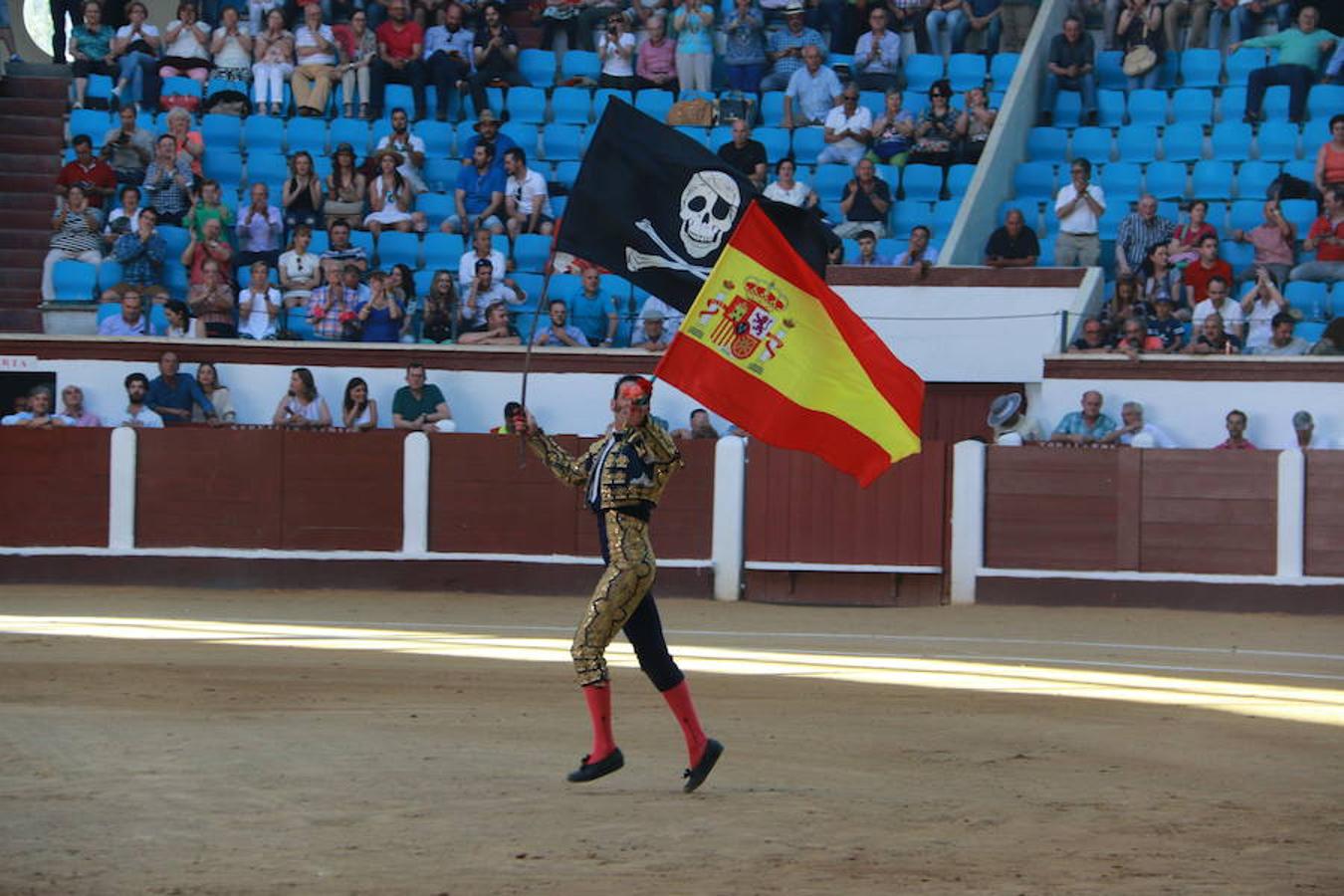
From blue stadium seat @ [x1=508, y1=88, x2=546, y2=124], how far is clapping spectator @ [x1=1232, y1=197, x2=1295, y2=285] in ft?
21.9

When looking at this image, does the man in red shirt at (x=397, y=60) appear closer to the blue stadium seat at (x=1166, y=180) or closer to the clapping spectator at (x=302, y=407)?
the clapping spectator at (x=302, y=407)

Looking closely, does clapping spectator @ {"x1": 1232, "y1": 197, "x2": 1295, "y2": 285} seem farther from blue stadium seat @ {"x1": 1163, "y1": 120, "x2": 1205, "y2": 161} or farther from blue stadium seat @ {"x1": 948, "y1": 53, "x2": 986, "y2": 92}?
blue stadium seat @ {"x1": 948, "y1": 53, "x2": 986, "y2": 92}

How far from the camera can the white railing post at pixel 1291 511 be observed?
14.6m

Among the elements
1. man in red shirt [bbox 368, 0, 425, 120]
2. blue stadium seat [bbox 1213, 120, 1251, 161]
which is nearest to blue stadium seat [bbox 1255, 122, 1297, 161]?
blue stadium seat [bbox 1213, 120, 1251, 161]

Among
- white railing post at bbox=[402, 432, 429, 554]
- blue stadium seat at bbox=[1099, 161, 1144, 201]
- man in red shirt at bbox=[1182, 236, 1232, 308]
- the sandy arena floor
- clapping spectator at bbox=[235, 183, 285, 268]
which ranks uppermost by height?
blue stadium seat at bbox=[1099, 161, 1144, 201]

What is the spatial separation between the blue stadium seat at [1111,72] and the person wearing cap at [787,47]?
2.62m

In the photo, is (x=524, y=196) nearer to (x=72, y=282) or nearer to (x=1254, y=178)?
(x=72, y=282)

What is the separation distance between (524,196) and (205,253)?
2730mm

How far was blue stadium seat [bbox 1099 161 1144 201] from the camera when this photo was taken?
17.5m

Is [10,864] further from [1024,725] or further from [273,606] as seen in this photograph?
[273,606]

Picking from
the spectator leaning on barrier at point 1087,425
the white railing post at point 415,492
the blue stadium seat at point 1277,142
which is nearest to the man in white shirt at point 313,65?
the white railing post at point 415,492

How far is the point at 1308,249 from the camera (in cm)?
1614

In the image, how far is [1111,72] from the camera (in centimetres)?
1889

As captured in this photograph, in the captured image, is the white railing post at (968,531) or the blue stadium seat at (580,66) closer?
the white railing post at (968,531)
